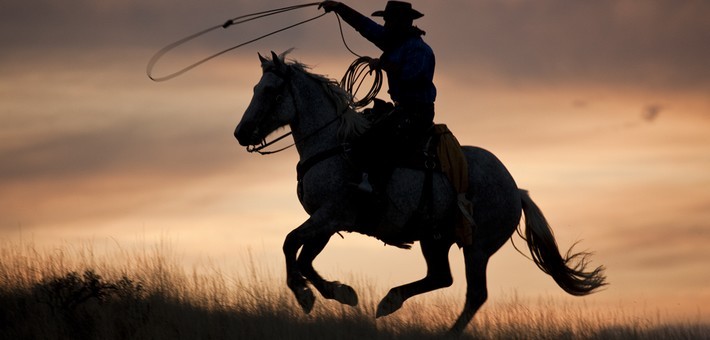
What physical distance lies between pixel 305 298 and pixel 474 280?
2049mm

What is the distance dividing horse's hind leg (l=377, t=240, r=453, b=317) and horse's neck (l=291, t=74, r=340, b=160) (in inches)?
69.6

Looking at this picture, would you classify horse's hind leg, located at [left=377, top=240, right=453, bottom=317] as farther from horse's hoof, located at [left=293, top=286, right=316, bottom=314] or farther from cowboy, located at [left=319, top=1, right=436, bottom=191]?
cowboy, located at [left=319, top=1, right=436, bottom=191]

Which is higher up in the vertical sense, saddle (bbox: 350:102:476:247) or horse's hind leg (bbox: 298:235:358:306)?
saddle (bbox: 350:102:476:247)

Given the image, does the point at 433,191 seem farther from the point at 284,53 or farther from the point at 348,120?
the point at 284,53

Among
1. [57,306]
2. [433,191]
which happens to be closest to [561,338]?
[433,191]

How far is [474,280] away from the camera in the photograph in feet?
45.9

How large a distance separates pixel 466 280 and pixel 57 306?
4.71 metres

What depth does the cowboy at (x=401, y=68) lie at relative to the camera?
13.5 meters

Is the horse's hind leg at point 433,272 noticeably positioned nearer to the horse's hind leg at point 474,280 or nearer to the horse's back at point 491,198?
the horse's hind leg at point 474,280

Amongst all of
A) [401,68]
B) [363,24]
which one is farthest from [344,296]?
[363,24]

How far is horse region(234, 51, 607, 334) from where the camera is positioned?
43.7 ft

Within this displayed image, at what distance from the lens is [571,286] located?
1509cm

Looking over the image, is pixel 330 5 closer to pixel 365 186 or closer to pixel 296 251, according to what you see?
pixel 365 186

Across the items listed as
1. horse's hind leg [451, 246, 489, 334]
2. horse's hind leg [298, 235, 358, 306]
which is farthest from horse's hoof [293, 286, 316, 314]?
horse's hind leg [451, 246, 489, 334]
